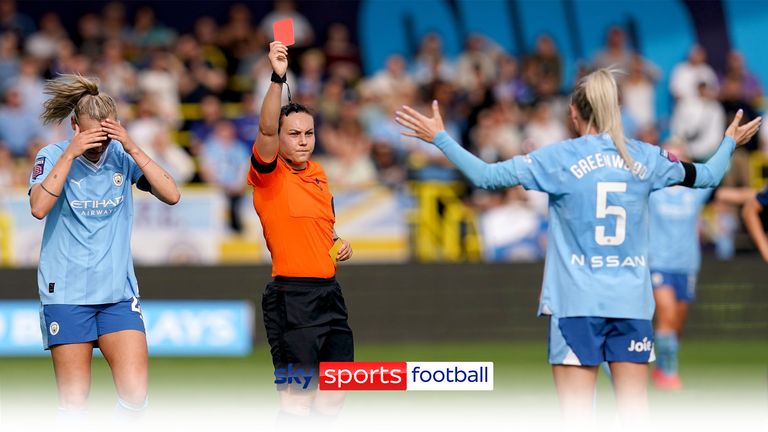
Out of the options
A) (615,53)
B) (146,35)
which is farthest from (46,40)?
(615,53)

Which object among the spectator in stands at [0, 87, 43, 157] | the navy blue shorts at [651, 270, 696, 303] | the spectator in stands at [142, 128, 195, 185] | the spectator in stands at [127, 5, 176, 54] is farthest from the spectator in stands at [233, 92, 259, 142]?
the navy blue shorts at [651, 270, 696, 303]

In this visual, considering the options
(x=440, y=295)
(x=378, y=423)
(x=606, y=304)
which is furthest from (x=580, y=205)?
(x=440, y=295)

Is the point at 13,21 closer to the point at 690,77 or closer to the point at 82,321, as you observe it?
the point at 690,77

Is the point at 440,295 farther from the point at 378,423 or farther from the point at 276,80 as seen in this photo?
the point at 276,80

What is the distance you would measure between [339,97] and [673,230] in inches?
262

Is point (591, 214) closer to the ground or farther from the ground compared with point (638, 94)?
closer to the ground

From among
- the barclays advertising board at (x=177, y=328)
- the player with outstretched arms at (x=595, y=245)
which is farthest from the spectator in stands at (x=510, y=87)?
the player with outstretched arms at (x=595, y=245)

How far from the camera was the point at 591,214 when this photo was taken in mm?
6492

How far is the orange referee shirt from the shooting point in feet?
24.1

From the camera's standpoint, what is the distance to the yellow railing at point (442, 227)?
15586 mm

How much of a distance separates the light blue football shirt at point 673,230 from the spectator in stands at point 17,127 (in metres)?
8.69

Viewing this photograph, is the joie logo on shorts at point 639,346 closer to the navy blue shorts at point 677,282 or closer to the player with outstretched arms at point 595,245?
the player with outstretched arms at point 595,245

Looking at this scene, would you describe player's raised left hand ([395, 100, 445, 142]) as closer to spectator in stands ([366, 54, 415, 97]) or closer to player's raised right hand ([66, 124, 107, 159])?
player's raised right hand ([66, 124, 107, 159])

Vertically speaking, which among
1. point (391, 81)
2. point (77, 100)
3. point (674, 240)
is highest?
point (391, 81)
